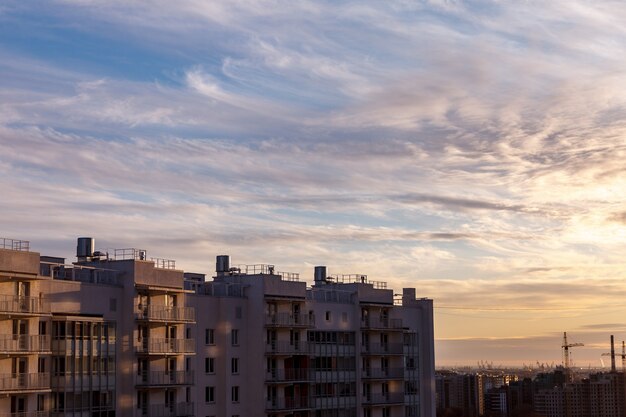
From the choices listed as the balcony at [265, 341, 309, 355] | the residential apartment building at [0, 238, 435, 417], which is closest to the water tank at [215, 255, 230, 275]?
the residential apartment building at [0, 238, 435, 417]

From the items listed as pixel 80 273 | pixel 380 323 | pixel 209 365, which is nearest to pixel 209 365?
pixel 209 365

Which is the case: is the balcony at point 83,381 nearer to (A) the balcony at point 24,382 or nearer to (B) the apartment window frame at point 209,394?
(A) the balcony at point 24,382

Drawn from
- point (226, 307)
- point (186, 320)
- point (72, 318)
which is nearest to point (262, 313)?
point (226, 307)

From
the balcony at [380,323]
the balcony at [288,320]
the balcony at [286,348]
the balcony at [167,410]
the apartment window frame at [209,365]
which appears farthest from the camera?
the balcony at [380,323]

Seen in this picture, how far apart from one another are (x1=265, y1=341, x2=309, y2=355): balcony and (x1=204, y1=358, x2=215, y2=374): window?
6.30 metres

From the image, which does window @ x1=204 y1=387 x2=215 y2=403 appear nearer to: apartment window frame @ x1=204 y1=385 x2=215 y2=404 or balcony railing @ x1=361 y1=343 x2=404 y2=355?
apartment window frame @ x1=204 y1=385 x2=215 y2=404

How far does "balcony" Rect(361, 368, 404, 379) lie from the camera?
4528 inches

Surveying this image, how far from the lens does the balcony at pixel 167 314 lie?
84062 millimetres

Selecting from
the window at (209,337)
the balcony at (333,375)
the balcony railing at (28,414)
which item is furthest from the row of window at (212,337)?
the balcony railing at (28,414)

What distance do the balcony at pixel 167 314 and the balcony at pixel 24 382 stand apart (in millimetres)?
10558

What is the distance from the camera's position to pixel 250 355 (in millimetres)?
99062

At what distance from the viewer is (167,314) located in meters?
85.9

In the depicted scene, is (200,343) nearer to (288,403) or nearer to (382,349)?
(288,403)

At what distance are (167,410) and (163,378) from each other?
2.84 metres
